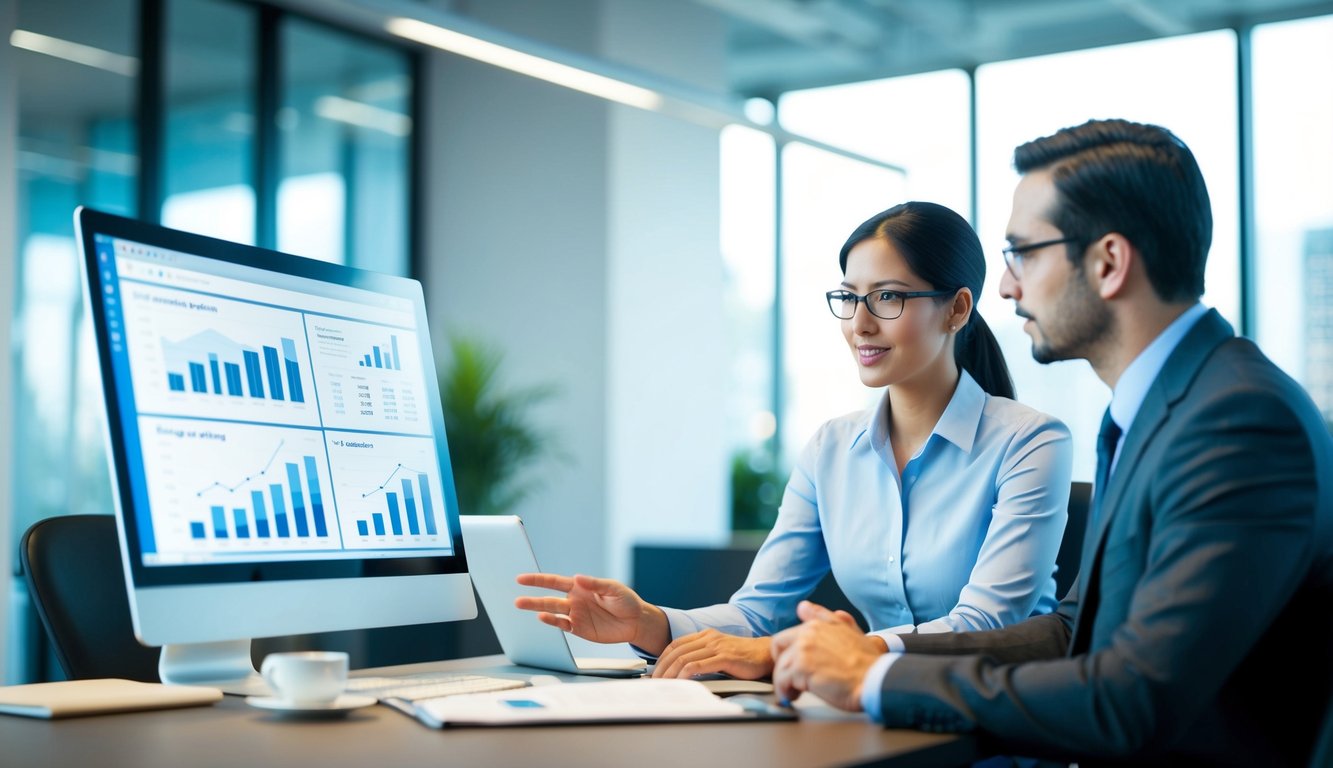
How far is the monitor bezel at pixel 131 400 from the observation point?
143 cm

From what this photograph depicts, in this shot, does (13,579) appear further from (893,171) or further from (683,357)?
(893,171)

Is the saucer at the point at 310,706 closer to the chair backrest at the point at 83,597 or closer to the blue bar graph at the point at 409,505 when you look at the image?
the blue bar graph at the point at 409,505

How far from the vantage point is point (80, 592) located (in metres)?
1.87

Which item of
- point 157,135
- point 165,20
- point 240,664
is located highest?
point 165,20

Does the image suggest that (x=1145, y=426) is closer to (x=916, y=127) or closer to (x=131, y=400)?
(x=131, y=400)

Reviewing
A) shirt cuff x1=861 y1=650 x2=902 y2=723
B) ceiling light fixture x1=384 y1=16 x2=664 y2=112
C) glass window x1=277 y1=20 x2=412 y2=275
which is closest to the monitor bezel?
shirt cuff x1=861 y1=650 x2=902 y2=723

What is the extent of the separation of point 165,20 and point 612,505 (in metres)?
2.93

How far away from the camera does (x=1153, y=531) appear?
1376 mm

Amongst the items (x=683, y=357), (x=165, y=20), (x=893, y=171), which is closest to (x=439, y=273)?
(x=683, y=357)

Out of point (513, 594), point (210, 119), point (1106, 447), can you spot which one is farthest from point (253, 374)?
point (210, 119)

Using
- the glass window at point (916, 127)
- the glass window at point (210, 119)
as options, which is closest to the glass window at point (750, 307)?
the glass window at point (916, 127)

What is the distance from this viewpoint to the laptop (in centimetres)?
185

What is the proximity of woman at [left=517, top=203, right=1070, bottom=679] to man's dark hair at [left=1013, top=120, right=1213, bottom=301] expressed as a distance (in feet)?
2.10

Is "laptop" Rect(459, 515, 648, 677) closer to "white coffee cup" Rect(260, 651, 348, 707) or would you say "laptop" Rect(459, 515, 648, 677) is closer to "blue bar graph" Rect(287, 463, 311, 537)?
"blue bar graph" Rect(287, 463, 311, 537)
